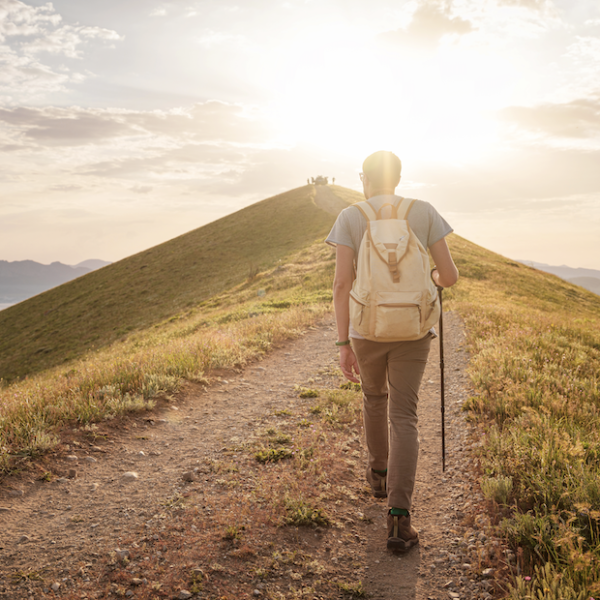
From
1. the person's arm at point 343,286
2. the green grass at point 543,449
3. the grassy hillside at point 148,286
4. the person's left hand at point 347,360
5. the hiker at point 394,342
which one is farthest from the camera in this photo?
the grassy hillside at point 148,286

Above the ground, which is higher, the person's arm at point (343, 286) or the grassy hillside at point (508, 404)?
the person's arm at point (343, 286)

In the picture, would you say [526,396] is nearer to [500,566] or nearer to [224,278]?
[500,566]

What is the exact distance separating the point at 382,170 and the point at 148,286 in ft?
127

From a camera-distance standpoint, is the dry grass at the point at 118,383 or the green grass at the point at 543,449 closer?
the green grass at the point at 543,449

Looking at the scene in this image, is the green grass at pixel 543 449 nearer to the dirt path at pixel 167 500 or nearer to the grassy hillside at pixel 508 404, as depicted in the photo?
the grassy hillside at pixel 508 404

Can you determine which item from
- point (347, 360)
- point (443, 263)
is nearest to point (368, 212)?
→ point (443, 263)

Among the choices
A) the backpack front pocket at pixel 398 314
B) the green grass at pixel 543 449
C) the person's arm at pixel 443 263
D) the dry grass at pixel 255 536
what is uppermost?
the person's arm at pixel 443 263

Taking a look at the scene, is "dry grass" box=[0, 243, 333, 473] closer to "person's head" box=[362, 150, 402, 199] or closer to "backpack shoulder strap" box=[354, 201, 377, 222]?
"backpack shoulder strap" box=[354, 201, 377, 222]

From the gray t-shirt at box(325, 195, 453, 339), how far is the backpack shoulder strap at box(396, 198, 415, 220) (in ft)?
0.12

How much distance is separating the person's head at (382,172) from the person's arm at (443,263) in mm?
598

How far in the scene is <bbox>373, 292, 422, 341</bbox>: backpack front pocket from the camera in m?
3.13

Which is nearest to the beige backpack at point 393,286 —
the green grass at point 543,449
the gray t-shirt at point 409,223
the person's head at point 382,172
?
the gray t-shirt at point 409,223

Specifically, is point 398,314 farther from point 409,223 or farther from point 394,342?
point 409,223

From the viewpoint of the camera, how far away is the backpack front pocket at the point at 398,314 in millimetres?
3129
